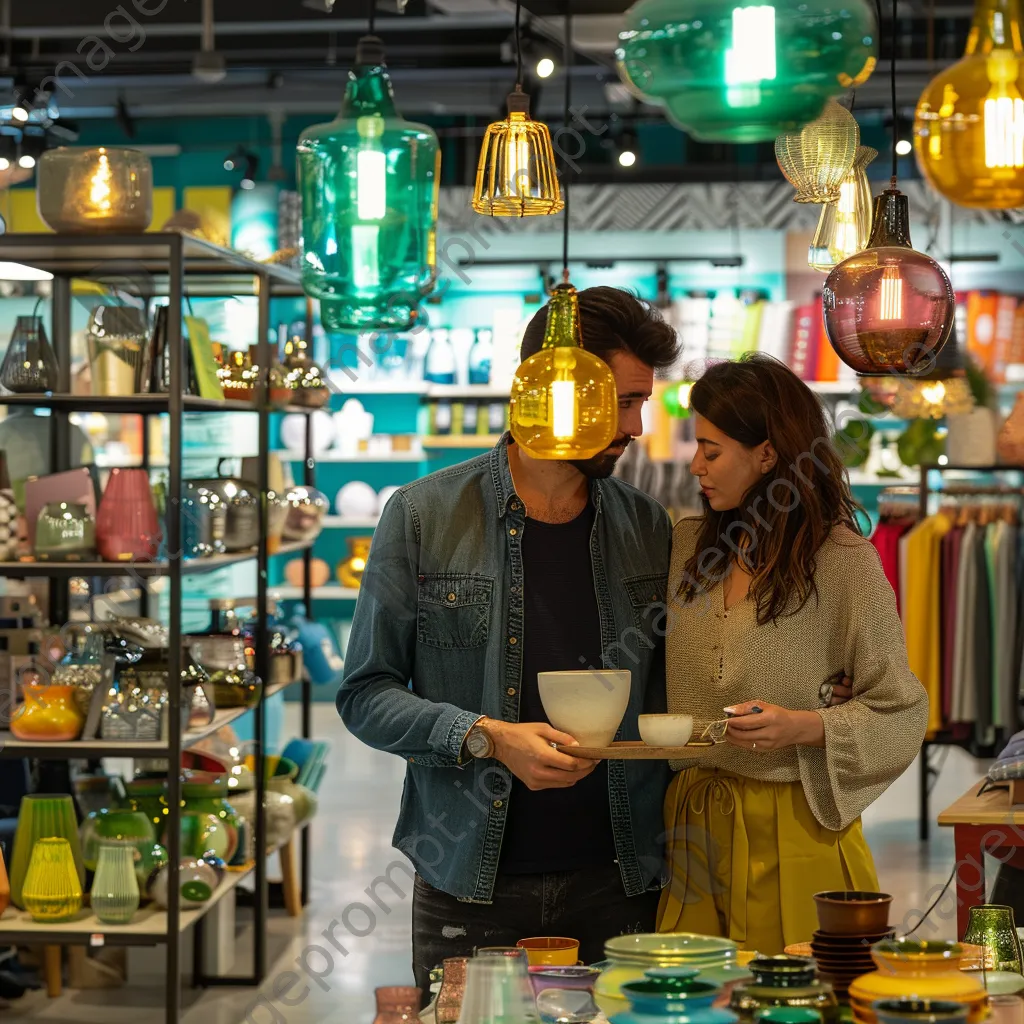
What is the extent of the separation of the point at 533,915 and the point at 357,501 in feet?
26.5

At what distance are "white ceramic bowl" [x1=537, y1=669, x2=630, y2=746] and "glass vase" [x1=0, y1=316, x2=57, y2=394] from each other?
2.48 metres

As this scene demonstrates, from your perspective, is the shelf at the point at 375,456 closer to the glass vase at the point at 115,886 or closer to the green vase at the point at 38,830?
the green vase at the point at 38,830

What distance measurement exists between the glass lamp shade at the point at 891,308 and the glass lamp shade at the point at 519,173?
2.18ft

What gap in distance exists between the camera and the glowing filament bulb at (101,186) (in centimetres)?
393

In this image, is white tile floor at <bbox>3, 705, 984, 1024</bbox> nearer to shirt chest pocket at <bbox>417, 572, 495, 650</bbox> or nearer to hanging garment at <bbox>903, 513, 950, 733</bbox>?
hanging garment at <bbox>903, 513, 950, 733</bbox>

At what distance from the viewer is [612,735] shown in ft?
6.52

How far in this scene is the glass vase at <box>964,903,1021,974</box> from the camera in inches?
75.7

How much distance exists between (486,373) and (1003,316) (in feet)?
10.9

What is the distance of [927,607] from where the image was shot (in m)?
6.34

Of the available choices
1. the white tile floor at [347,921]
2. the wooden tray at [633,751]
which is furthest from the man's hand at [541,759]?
the white tile floor at [347,921]

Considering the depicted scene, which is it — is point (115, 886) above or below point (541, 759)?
below

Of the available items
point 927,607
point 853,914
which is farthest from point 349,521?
point 853,914

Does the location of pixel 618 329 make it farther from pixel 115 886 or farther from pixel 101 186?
pixel 115 886

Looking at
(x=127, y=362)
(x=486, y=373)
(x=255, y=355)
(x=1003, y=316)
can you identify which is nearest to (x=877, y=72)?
(x=1003, y=316)
